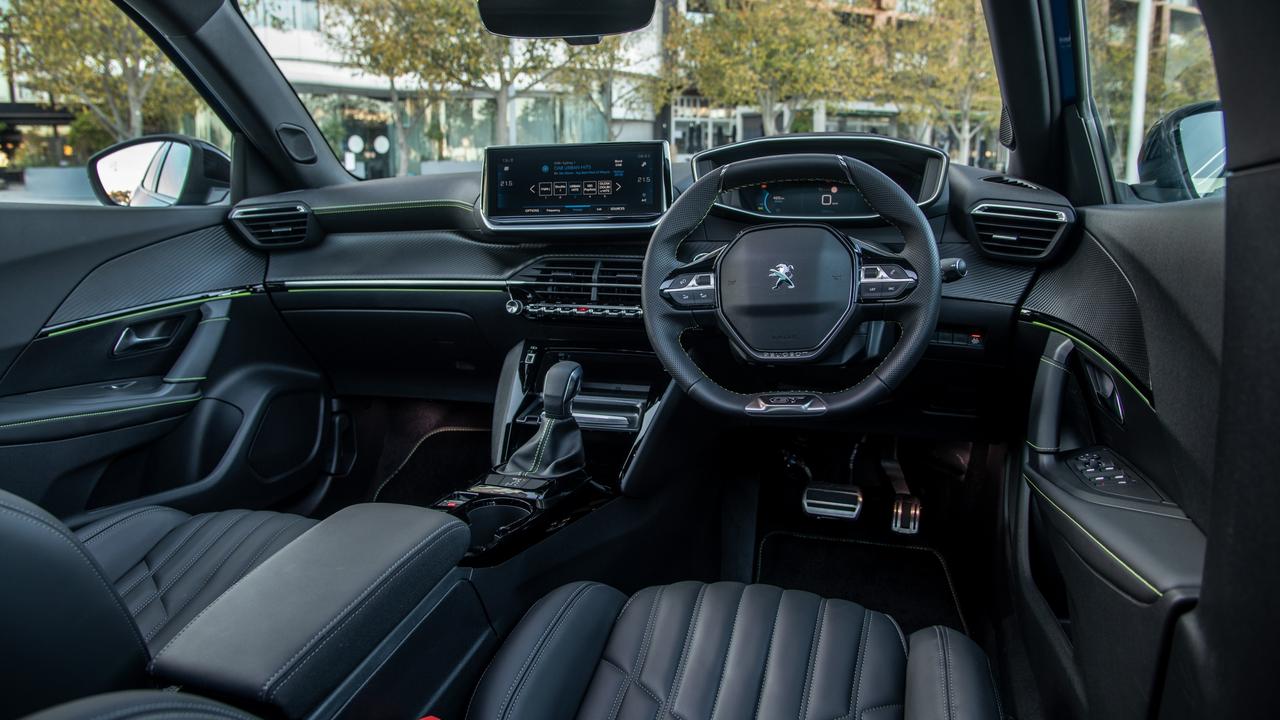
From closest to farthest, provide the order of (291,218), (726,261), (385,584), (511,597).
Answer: (385,584)
(511,597)
(726,261)
(291,218)

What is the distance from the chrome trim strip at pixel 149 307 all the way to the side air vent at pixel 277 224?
166mm

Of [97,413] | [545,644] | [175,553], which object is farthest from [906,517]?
[97,413]

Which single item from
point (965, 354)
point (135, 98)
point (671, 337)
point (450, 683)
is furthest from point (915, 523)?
point (135, 98)

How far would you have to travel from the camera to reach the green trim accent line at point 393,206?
255 cm

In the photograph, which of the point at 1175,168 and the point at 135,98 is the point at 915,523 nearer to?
the point at 1175,168

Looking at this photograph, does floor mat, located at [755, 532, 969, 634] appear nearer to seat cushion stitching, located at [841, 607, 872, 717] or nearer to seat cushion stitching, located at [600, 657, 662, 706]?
seat cushion stitching, located at [841, 607, 872, 717]

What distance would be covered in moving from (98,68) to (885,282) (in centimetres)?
265

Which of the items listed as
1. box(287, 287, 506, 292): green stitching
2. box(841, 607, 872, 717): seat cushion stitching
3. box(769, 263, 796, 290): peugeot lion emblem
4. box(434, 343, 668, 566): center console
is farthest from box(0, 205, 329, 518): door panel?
box(841, 607, 872, 717): seat cushion stitching

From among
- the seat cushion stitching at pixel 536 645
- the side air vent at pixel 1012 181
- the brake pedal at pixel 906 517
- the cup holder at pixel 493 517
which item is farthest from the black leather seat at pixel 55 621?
the brake pedal at pixel 906 517

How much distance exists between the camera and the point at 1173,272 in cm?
126

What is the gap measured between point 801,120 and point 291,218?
6.98 ft

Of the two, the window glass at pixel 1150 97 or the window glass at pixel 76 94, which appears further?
the window glass at pixel 76 94

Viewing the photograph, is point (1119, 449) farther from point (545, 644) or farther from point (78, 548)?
point (78, 548)

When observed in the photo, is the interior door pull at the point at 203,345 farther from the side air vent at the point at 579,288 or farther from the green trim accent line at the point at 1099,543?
the green trim accent line at the point at 1099,543
